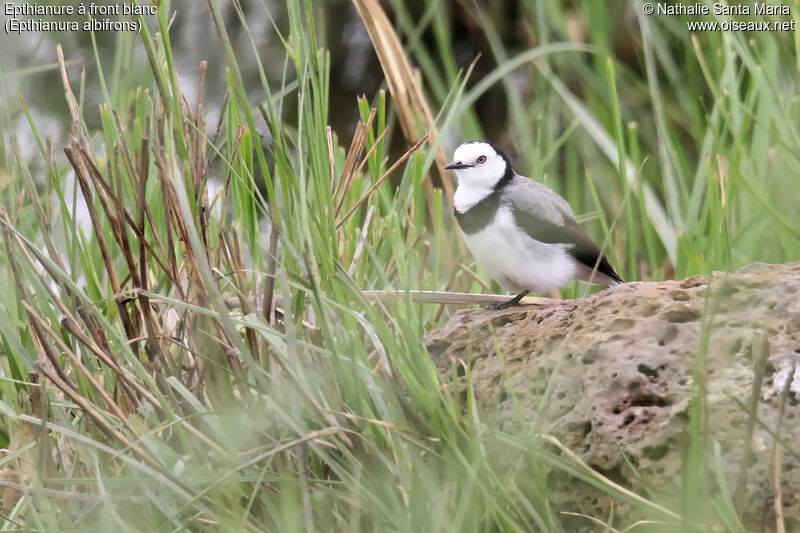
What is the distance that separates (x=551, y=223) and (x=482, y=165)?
11.0 inches

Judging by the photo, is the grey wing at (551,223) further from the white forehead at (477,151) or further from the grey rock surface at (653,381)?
the grey rock surface at (653,381)

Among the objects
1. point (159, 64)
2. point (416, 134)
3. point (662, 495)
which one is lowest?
point (662, 495)

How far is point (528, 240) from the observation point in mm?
2359

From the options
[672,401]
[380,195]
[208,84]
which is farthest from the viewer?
[208,84]

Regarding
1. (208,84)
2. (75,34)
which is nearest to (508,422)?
(208,84)

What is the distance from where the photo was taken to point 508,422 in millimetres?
1616

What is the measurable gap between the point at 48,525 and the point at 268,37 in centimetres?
326

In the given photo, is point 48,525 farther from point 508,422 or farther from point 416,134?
point 416,134

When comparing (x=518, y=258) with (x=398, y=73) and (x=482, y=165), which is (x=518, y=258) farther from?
(x=398, y=73)

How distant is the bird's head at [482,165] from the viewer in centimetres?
255

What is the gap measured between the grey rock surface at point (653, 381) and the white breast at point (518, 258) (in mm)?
489

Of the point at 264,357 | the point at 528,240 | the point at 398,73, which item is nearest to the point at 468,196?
the point at 528,240

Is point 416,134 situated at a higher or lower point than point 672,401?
higher

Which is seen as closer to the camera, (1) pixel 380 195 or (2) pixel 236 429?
(2) pixel 236 429
